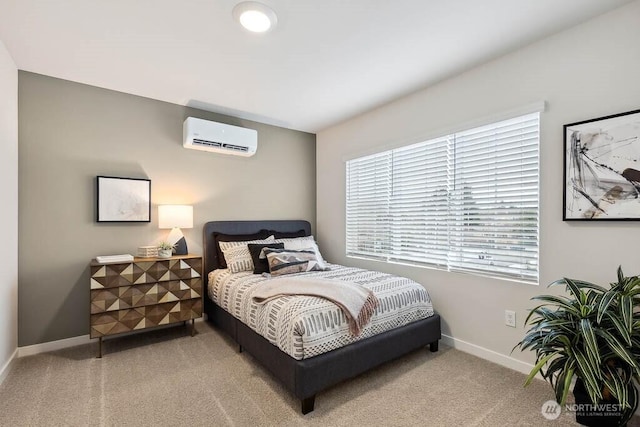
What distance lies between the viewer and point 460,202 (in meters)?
2.86

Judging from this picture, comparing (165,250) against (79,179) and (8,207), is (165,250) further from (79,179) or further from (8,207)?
(8,207)

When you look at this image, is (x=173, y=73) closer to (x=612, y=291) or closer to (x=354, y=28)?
(x=354, y=28)

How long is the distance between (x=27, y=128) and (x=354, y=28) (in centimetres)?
301

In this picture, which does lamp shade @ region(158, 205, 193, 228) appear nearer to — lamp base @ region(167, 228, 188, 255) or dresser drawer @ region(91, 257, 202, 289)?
lamp base @ region(167, 228, 188, 255)

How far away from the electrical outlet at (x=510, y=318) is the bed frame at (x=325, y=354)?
0.55 m

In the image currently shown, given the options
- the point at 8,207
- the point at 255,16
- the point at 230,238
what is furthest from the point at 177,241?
the point at 255,16

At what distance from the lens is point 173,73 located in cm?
281

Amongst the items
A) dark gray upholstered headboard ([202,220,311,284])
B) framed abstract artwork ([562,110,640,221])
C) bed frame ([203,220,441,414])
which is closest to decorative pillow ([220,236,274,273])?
dark gray upholstered headboard ([202,220,311,284])

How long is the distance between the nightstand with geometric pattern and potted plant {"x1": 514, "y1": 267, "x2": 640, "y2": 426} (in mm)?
2881

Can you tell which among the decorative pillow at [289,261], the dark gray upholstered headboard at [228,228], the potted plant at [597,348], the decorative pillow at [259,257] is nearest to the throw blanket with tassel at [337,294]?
the decorative pillow at [289,261]

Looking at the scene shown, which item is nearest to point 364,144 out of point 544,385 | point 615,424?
point 544,385

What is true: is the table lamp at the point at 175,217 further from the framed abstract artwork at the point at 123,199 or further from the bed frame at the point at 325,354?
the bed frame at the point at 325,354

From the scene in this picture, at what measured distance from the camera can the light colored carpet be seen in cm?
188

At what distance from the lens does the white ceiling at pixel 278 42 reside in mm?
1963
